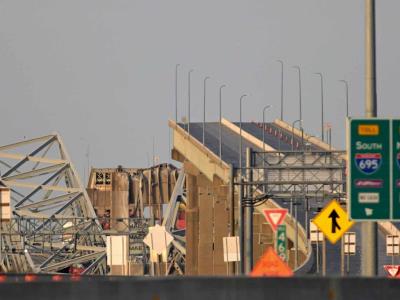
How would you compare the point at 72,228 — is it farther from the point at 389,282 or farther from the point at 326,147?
the point at 389,282

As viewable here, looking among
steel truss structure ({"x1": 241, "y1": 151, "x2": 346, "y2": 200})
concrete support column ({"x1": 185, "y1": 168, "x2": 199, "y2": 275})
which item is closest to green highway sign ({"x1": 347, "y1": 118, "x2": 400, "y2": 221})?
steel truss structure ({"x1": 241, "y1": 151, "x2": 346, "y2": 200})

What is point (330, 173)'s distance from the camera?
80125mm

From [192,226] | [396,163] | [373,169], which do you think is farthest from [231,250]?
[192,226]

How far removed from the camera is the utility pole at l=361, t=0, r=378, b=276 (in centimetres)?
3500

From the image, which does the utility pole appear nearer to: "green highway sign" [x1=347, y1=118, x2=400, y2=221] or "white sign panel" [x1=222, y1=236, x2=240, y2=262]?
"green highway sign" [x1=347, y1=118, x2=400, y2=221]

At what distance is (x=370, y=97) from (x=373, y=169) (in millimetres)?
1713

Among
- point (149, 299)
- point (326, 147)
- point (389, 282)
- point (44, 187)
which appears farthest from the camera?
point (44, 187)

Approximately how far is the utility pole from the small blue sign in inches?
33.5

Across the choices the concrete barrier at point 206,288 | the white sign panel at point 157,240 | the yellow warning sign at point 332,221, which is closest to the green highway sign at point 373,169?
the yellow warning sign at point 332,221

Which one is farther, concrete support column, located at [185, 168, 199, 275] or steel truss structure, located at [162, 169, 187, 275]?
steel truss structure, located at [162, 169, 187, 275]

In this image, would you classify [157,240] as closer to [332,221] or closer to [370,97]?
[332,221]

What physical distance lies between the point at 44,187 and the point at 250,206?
7990 centimetres

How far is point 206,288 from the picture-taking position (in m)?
24.5

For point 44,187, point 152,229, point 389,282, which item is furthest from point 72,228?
point 389,282
